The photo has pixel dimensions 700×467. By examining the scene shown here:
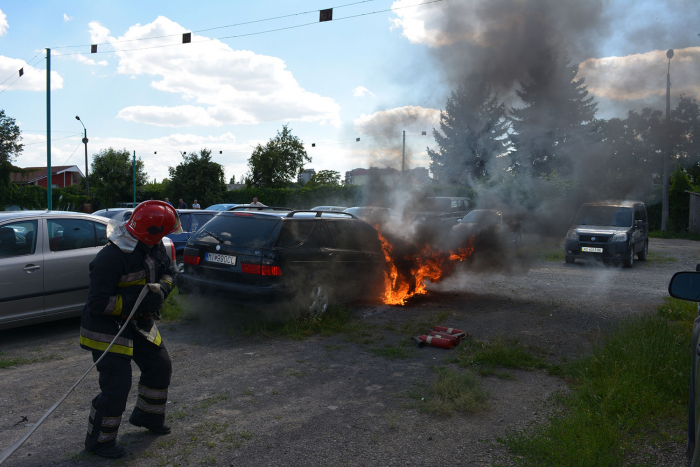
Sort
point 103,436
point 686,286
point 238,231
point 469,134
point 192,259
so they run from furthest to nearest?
point 469,134
point 192,259
point 238,231
point 103,436
point 686,286

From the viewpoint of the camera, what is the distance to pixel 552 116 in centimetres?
1179

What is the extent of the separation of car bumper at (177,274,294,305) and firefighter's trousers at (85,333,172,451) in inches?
102

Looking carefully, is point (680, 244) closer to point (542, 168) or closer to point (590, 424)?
point (542, 168)

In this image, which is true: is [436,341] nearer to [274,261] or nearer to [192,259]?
[274,261]

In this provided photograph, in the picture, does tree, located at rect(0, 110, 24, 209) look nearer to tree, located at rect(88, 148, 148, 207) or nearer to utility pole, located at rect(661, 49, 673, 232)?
tree, located at rect(88, 148, 148, 207)

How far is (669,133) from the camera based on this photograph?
1639 cm

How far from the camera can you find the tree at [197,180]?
1626 inches

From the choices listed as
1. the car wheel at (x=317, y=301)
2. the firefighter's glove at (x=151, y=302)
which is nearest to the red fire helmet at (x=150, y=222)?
the firefighter's glove at (x=151, y=302)

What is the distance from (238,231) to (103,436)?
362 centimetres

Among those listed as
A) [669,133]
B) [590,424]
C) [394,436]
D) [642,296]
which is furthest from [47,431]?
[669,133]

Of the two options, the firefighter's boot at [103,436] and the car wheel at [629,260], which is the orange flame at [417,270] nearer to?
the firefighter's boot at [103,436]

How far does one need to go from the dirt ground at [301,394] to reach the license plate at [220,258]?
681mm

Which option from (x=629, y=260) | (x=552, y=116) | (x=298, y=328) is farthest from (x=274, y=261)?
(x=629, y=260)

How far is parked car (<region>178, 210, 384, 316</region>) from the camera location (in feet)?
20.4
